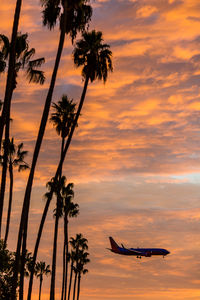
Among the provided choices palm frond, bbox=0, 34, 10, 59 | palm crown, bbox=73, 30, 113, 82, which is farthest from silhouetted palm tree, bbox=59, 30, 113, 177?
palm frond, bbox=0, 34, 10, 59

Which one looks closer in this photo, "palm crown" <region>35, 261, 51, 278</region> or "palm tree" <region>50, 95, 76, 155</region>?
"palm tree" <region>50, 95, 76, 155</region>

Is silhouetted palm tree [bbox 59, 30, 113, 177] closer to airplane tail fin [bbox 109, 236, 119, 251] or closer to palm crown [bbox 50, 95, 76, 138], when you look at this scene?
palm crown [bbox 50, 95, 76, 138]

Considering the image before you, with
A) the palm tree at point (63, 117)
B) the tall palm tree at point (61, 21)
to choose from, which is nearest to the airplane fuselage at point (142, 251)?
Answer: the palm tree at point (63, 117)

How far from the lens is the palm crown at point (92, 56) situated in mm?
43438

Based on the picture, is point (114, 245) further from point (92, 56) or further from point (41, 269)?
point (92, 56)

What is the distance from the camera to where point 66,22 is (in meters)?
36.1

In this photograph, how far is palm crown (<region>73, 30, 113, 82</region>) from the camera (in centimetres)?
4344

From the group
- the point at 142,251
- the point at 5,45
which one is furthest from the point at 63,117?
the point at 142,251

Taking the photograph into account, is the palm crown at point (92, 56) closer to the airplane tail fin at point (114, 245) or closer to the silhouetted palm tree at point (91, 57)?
the silhouetted palm tree at point (91, 57)

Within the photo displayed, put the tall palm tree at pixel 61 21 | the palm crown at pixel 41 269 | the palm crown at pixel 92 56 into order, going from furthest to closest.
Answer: the palm crown at pixel 41 269
the palm crown at pixel 92 56
the tall palm tree at pixel 61 21

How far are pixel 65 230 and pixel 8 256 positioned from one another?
30.1 meters

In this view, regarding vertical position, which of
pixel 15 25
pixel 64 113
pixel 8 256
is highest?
pixel 64 113

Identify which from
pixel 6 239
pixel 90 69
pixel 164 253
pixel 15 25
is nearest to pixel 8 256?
pixel 6 239

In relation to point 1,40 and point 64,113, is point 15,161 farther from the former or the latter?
point 1,40
